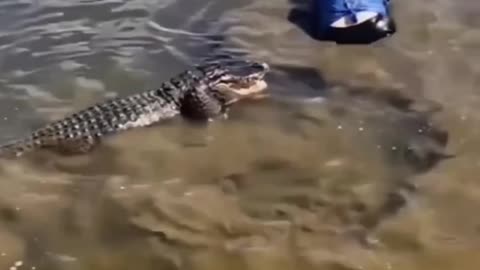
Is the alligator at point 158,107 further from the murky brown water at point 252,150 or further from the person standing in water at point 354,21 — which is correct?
the person standing in water at point 354,21

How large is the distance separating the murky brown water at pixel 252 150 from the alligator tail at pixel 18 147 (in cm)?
10

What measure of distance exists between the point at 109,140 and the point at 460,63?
2.59 metres

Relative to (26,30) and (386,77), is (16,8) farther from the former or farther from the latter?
(386,77)

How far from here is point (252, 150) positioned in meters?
5.93

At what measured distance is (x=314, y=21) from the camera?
24.4 ft

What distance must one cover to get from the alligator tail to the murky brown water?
0.33ft

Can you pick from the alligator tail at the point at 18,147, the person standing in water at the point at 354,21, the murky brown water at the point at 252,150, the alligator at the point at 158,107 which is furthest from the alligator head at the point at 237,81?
the alligator tail at the point at 18,147

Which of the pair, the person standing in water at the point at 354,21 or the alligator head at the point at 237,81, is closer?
the alligator head at the point at 237,81

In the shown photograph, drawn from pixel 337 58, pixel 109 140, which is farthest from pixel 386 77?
pixel 109 140

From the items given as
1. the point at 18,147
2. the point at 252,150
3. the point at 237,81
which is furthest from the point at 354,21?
the point at 18,147

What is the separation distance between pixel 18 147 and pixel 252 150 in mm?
1483

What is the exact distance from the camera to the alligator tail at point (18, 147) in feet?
19.3

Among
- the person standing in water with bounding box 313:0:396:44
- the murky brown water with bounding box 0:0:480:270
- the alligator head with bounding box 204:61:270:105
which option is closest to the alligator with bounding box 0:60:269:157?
the alligator head with bounding box 204:61:270:105

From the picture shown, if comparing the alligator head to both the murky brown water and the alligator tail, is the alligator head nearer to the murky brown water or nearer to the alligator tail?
the murky brown water
